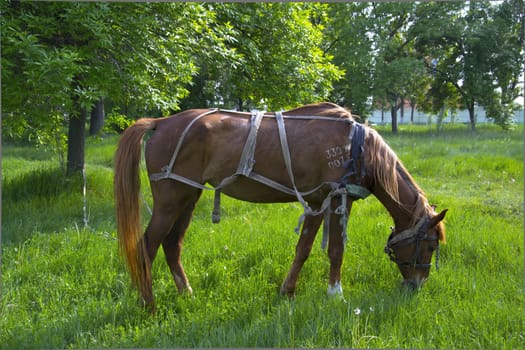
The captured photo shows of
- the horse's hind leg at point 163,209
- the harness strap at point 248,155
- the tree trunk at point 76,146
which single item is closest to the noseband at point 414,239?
the harness strap at point 248,155

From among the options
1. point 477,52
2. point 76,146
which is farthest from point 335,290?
point 477,52

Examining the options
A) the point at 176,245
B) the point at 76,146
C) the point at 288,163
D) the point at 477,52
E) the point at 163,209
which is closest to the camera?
the point at 288,163

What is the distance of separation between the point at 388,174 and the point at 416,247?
70 centimetres

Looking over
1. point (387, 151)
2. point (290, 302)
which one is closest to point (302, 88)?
point (387, 151)

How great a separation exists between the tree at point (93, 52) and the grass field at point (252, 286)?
5.07 ft

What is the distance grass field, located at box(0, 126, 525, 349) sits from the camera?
2.61 metres

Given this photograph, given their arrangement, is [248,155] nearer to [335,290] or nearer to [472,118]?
[335,290]

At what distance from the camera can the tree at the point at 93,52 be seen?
3539 mm

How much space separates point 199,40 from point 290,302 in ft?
11.6

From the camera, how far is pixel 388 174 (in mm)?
3043

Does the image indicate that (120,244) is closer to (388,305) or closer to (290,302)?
(290,302)

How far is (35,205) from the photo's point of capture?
5.67 metres

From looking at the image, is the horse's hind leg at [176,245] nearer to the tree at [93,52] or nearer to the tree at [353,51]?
the tree at [93,52]

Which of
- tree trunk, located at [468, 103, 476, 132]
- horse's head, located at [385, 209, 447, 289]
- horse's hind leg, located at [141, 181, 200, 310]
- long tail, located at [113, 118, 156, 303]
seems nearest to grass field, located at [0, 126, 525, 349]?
horse's head, located at [385, 209, 447, 289]
